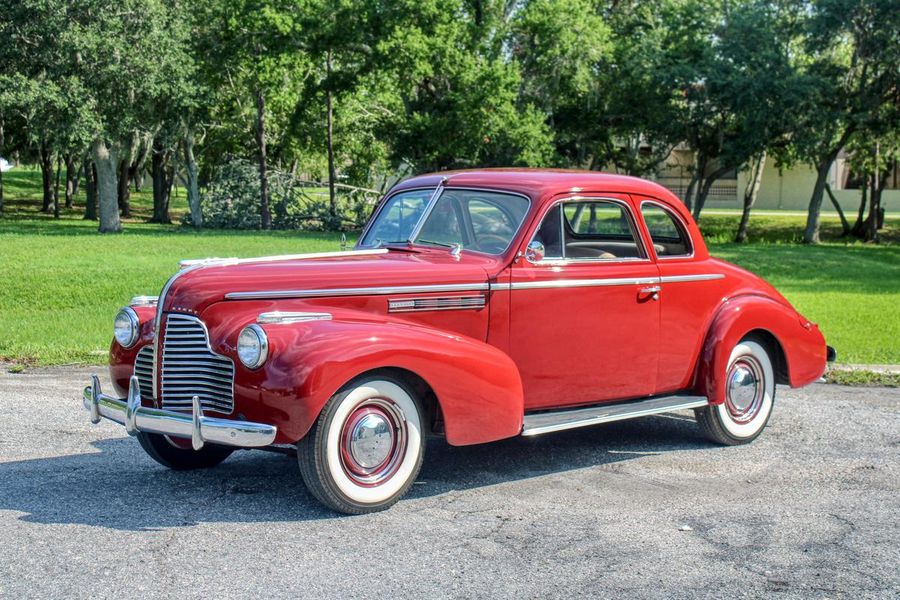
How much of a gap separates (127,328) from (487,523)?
2.45m

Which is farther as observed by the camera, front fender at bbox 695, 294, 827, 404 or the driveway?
front fender at bbox 695, 294, 827, 404

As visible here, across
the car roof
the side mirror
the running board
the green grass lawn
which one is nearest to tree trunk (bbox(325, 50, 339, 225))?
the green grass lawn

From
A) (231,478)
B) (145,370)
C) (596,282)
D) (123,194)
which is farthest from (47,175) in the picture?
(596,282)

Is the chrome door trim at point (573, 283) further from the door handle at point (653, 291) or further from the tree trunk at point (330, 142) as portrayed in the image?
the tree trunk at point (330, 142)

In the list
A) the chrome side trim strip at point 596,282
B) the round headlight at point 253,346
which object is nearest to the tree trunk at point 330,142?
the chrome side trim strip at point 596,282

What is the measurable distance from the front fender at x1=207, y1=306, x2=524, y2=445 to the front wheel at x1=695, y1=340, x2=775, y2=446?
6.35ft

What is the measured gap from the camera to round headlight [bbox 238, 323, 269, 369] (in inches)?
214

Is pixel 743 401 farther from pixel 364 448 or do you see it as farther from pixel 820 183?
pixel 820 183

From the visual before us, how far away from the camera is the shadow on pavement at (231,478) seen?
5699 millimetres

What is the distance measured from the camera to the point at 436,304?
623cm

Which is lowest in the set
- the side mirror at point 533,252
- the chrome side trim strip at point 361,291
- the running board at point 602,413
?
the running board at point 602,413

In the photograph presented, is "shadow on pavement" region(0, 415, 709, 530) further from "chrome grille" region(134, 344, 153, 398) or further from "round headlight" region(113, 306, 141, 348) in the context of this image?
"round headlight" region(113, 306, 141, 348)

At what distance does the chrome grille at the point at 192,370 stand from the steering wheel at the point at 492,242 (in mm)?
1921

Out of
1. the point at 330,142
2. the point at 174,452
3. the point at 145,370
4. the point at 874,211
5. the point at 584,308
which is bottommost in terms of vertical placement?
the point at 174,452
